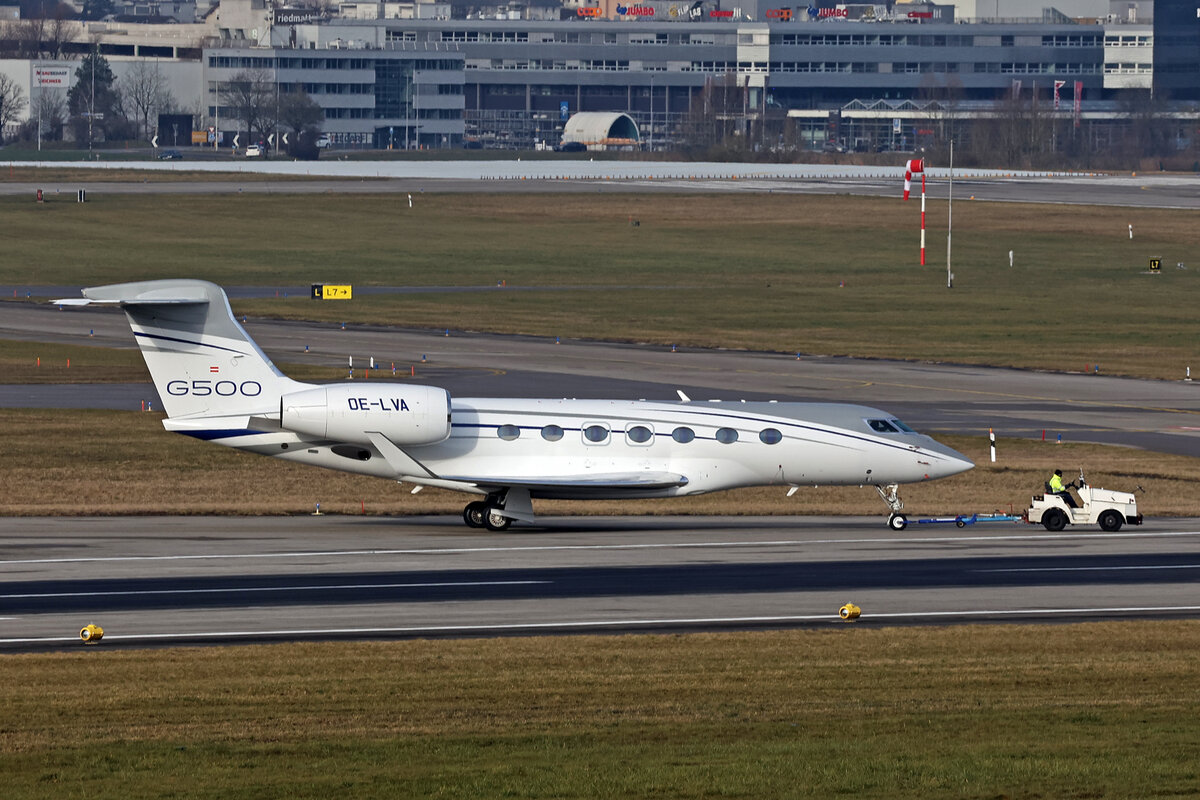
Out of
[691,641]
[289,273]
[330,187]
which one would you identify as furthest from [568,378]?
[330,187]

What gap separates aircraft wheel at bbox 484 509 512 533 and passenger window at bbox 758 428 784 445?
644 cm

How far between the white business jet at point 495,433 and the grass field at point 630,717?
38.6 ft

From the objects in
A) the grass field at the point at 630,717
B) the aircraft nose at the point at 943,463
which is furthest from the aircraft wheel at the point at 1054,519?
the grass field at the point at 630,717

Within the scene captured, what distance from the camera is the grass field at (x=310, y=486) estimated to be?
43.2 metres

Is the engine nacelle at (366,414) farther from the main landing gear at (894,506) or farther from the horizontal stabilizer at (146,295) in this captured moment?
the main landing gear at (894,506)

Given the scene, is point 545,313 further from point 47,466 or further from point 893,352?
point 47,466

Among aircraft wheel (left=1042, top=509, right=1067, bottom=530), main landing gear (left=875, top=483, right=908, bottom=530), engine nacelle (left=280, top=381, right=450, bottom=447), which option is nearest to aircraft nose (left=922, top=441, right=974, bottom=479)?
main landing gear (left=875, top=483, right=908, bottom=530)

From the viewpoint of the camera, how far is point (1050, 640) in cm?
2808

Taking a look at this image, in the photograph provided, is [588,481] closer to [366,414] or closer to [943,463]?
[366,414]

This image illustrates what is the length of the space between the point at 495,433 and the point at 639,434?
347 centimetres

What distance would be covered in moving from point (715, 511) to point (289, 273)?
6874 centimetres

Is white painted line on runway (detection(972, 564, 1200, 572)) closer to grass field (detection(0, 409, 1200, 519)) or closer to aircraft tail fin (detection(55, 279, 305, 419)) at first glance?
grass field (detection(0, 409, 1200, 519))

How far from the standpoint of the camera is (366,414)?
127 ft

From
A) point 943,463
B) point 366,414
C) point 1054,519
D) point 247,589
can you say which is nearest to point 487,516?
point 366,414
